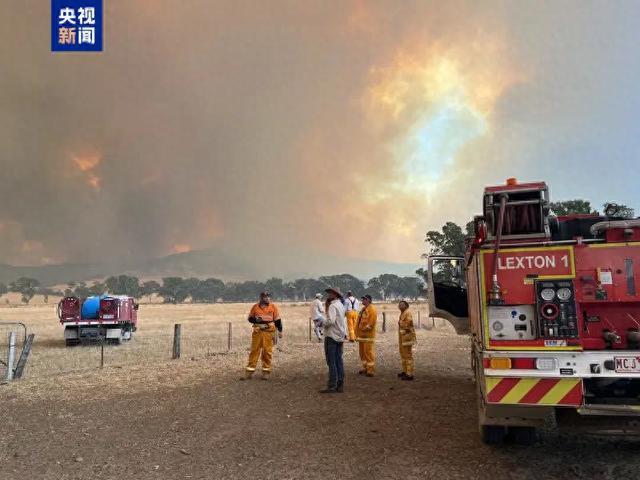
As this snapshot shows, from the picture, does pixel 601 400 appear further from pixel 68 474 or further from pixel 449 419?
pixel 68 474

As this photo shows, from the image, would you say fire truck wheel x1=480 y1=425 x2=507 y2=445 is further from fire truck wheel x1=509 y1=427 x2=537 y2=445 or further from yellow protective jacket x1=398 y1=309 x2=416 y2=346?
yellow protective jacket x1=398 y1=309 x2=416 y2=346

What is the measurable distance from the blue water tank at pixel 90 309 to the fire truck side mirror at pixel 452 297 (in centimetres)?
1463

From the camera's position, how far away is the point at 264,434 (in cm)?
632

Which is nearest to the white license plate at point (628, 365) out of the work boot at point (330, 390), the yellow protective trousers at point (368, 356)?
the work boot at point (330, 390)

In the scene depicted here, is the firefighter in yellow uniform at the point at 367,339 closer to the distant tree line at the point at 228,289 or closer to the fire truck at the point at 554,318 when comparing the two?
the fire truck at the point at 554,318

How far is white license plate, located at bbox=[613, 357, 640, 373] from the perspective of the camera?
168 inches

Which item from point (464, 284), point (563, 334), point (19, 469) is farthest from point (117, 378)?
point (563, 334)

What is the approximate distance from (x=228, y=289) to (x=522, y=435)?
→ 159296 mm

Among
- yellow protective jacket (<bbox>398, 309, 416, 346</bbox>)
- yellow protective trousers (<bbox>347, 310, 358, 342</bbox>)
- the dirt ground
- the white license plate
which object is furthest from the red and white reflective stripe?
yellow protective trousers (<bbox>347, 310, 358, 342</bbox>)

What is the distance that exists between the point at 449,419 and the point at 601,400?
2718 mm

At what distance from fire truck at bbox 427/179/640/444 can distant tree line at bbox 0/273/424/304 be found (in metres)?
127

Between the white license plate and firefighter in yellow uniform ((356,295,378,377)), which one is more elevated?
the white license plate

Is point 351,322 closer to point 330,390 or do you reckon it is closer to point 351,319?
point 351,319

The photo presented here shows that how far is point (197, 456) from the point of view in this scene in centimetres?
554
